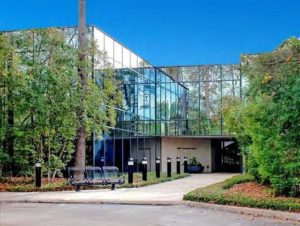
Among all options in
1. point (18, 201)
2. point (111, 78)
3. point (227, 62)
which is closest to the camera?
point (18, 201)

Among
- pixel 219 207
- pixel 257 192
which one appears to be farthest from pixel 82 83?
pixel 219 207

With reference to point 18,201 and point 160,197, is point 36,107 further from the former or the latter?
point 160,197

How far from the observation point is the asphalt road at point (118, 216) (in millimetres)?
10602

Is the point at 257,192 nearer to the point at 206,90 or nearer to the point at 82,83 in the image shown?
the point at 82,83

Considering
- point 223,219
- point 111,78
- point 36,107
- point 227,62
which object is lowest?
point 223,219

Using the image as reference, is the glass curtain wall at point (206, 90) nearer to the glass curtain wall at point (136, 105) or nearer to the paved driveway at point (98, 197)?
the glass curtain wall at point (136, 105)

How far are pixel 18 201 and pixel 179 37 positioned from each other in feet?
26.5

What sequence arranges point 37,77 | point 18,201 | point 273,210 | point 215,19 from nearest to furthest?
1. point 273,210
2. point 18,201
3. point 215,19
4. point 37,77

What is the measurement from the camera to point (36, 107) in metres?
20.2

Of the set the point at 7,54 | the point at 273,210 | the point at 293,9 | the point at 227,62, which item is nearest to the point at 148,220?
the point at 273,210

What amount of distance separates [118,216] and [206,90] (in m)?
28.5

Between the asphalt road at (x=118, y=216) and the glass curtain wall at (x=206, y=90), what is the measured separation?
82.4 ft

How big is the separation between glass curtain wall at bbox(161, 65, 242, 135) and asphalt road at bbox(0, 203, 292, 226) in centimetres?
2511

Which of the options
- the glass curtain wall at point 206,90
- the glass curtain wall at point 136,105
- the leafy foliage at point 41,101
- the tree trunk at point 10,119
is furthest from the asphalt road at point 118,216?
the glass curtain wall at point 206,90
